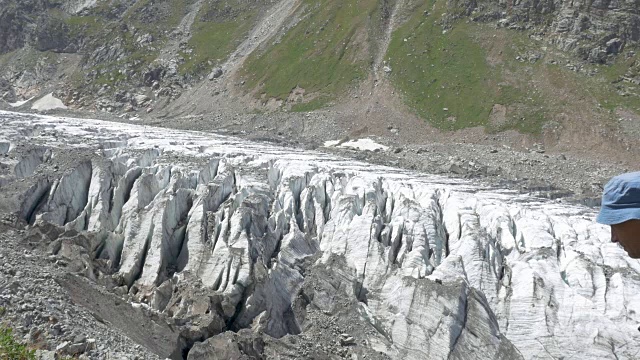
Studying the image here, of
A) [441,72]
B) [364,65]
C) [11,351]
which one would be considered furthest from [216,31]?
[11,351]

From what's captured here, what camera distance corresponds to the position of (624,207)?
4.35 meters

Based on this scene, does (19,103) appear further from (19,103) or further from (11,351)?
(11,351)

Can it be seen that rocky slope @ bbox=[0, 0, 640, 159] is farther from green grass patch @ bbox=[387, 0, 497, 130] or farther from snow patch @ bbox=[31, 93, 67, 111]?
snow patch @ bbox=[31, 93, 67, 111]

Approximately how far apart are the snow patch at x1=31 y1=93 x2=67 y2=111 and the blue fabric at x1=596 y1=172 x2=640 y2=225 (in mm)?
110281

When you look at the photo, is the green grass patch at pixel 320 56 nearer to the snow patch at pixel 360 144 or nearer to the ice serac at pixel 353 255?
the snow patch at pixel 360 144

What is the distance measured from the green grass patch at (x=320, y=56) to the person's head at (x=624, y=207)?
75694 mm

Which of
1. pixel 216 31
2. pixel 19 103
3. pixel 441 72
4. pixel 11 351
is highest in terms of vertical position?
pixel 216 31

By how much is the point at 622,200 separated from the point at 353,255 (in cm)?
2141

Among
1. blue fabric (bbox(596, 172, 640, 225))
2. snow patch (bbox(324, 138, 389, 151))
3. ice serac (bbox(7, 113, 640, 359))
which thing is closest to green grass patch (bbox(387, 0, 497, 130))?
snow patch (bbox(324, 138, 389, 151))

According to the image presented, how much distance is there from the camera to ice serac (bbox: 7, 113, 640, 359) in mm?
20906

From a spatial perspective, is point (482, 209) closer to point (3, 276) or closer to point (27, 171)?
point (3, 276)

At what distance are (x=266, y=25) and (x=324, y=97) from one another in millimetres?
40864

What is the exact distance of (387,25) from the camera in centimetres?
9281

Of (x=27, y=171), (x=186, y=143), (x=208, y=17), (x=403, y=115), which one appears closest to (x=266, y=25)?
(x=208, y=17)
